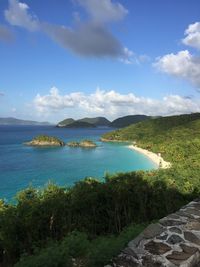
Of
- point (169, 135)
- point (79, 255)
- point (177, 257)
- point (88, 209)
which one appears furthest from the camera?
point (169, 135)

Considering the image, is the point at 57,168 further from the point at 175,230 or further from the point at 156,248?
the point at 156,248

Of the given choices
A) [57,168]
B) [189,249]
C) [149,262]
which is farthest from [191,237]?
[57,168]

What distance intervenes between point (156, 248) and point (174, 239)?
0.65 meters

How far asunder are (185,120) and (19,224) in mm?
154604

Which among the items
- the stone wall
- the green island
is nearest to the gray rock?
the stone wall

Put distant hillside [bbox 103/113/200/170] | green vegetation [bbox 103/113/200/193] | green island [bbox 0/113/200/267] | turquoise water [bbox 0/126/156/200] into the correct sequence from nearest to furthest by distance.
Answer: green island [bbox 0/113/200/267] < green vegetation [bbox 103/113/200/193] < turquoise water [bbox 0/126/156/200] < distant hillside [bbox 103/113/200/170]

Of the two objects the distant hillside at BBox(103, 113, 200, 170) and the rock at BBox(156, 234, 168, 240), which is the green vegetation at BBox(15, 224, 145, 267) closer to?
the rock at BBox(156, 234, 168, 240)

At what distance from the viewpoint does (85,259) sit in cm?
824

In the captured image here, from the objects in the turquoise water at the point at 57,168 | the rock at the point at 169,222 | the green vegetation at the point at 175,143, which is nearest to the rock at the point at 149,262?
the rock at the point at 169,222

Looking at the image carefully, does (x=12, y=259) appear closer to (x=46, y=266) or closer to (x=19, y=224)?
(x=19, y=224)

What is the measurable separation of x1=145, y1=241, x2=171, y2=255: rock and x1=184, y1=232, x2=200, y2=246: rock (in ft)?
2.33

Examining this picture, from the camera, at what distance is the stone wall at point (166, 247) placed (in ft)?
18.9

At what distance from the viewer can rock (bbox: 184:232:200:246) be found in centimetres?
657

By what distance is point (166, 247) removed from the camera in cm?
626
